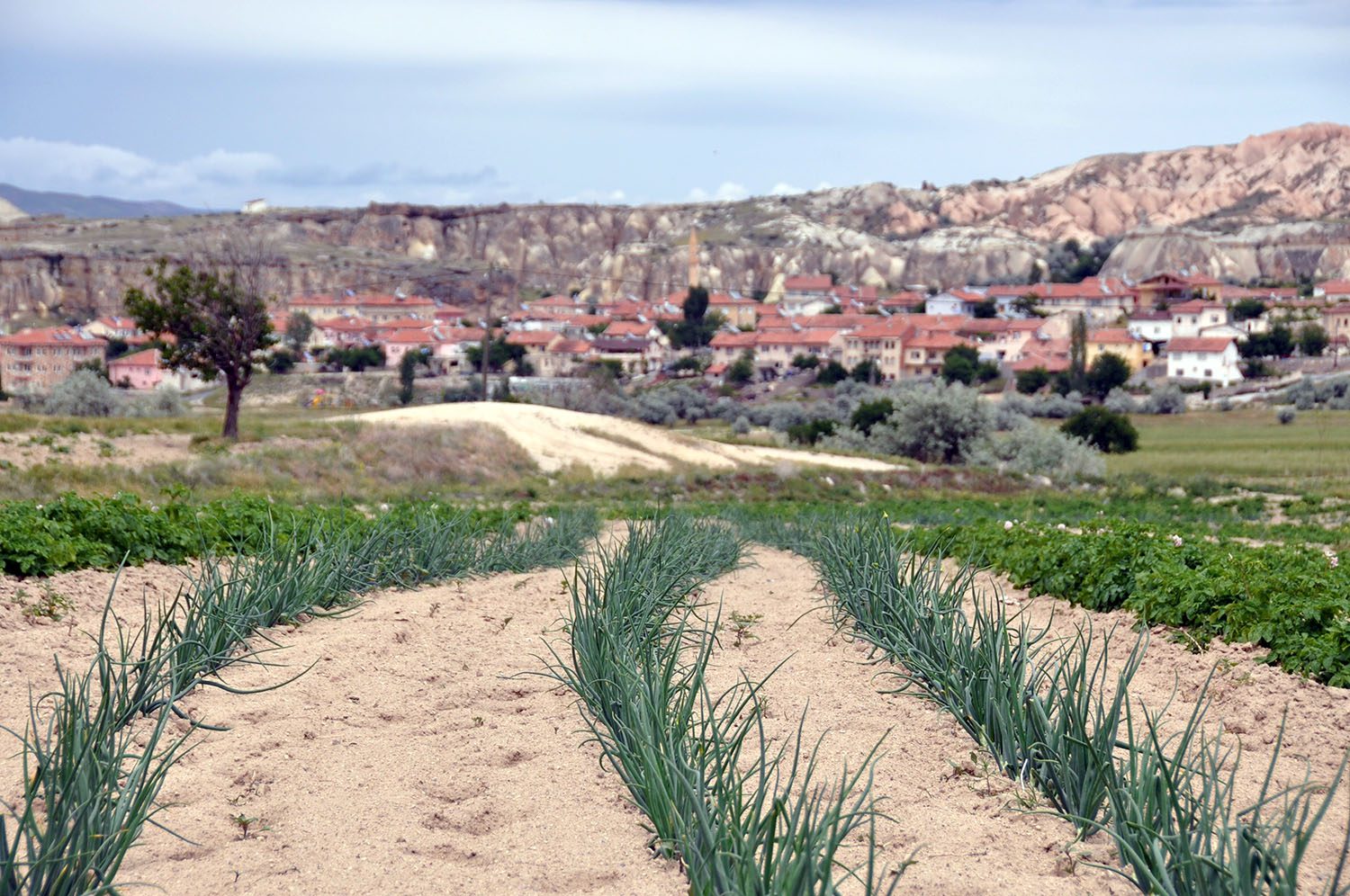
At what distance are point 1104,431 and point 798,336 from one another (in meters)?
61.5

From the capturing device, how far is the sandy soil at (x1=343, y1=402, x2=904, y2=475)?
120 ft

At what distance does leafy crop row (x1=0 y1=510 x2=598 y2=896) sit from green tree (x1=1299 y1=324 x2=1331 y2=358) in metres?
99.5


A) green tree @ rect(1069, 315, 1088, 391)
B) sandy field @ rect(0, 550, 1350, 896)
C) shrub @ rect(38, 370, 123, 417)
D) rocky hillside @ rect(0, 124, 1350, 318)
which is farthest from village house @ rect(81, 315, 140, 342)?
sandy field @ rect(0, 550, 1350, 896)

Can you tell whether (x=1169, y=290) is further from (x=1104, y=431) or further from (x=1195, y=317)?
(x=1104, y=431)

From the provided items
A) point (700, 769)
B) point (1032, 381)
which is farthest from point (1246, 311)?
point (700, 769)

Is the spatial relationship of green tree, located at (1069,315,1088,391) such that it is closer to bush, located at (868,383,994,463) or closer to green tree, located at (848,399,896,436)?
green tree, located at (848,399,896,436)

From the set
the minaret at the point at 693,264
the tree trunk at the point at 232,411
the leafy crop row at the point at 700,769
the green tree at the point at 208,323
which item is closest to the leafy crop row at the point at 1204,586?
the leafy crop row at the point at 700,769

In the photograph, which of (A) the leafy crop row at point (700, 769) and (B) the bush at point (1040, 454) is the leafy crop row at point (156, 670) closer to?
(A) the leafy crop row at point (700, 769)

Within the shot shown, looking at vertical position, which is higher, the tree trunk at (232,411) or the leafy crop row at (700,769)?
the leafy crop row at (700,769)

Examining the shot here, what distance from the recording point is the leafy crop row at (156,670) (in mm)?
3682

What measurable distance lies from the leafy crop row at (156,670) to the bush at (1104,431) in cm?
4083

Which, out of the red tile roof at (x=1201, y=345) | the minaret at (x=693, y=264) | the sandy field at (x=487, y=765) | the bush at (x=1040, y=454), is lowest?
the bush at (x=1040, y=454)

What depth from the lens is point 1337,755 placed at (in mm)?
5602

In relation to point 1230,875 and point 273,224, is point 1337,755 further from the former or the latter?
point 273,224
